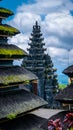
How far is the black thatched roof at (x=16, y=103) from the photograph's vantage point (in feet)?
75.7

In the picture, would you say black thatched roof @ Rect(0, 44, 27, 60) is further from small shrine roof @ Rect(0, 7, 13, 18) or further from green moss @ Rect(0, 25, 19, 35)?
small shrine roof @ Rect(0, 7, 13, 18)

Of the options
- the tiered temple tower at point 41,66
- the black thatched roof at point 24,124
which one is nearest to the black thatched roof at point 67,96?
the black thatched roof at point 24,124

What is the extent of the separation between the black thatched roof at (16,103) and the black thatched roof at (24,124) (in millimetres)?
1125

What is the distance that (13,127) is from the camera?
24.6 meters

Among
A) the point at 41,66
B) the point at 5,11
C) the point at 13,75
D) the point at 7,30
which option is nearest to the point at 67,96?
the point at 13,75

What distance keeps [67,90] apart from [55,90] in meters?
33.4

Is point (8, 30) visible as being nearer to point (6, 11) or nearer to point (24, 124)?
point (6, 11)

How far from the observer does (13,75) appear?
2648 cm

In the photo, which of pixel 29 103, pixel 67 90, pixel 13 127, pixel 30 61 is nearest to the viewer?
pixel 67 90

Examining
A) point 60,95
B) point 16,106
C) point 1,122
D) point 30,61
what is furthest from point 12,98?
point 30,61

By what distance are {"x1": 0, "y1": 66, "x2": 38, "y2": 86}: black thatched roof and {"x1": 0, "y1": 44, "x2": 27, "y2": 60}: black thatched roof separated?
110cm

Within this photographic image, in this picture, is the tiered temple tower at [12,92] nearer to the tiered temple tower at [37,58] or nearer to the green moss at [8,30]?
the green moss at [8,30]

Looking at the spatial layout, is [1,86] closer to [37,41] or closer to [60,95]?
[60,95]

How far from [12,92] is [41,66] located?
94.8ft
